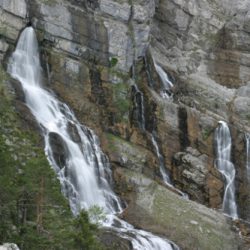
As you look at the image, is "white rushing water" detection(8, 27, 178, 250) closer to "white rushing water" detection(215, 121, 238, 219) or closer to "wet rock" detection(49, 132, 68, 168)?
"wet rock" detection(49, 132, 68, 168)

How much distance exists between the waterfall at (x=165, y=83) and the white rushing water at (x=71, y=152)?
1328 centimetres

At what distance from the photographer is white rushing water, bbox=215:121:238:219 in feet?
181

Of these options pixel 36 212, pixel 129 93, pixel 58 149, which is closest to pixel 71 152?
pixel 58 149

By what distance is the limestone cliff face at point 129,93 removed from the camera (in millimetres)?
54531

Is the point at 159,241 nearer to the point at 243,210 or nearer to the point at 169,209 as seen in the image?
the point at 169,209

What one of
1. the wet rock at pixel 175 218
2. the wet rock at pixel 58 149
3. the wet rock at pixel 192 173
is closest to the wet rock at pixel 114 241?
the wet rock at pixel 175 218

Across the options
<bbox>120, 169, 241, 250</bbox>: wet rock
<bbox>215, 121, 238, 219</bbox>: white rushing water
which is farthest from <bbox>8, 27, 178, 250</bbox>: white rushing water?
<bbox>215, 121, 238, 219</bbox>: white rushing water

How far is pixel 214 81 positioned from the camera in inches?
2682

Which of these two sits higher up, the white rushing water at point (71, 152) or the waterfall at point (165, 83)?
the waterfall at point (165, 83)

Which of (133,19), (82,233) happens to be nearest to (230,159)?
(133,19)

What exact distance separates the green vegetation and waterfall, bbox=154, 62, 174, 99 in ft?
94.8

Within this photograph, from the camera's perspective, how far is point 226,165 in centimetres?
5831

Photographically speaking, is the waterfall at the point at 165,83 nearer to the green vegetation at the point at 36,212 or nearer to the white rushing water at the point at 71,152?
the white rushing water at the point at 71,152

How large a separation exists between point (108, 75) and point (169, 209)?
1540 cm
